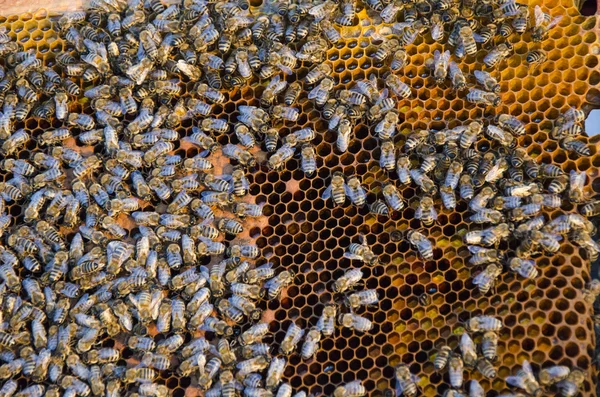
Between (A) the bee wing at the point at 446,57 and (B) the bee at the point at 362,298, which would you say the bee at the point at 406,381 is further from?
(A) the bee wing at the point at 446,57

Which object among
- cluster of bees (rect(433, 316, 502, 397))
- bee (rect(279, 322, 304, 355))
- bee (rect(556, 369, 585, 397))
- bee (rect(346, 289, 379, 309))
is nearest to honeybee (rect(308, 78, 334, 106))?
bee (rect(346, 289, 379, 309))

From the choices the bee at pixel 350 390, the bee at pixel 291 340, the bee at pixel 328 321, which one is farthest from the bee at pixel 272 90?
the bee at pixel 350 390

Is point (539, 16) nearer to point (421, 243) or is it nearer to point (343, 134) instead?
point (343, 134)

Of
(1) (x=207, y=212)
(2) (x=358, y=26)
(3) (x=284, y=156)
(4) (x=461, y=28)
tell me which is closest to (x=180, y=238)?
(1) (x=207, y=212)

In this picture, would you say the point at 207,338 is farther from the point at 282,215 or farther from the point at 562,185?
the point at 562,185

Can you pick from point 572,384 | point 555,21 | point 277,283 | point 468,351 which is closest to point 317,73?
point 277,283

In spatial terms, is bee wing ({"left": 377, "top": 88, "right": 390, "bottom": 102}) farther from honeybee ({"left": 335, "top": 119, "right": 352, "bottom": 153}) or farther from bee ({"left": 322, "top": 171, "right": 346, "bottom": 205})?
bee ({"left": 322, "top": 171, "right": 346, "bottom": 205})
